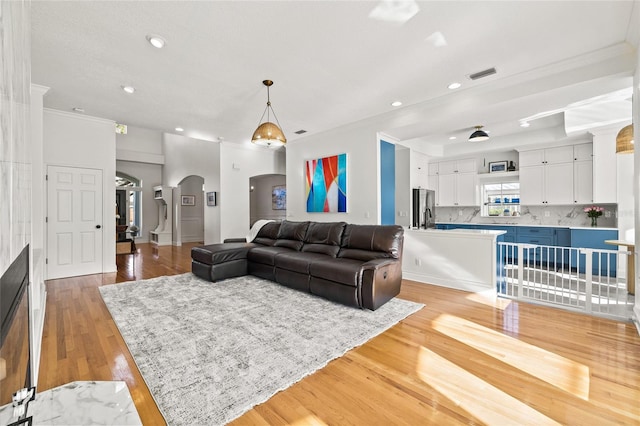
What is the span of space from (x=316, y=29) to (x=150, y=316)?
3.38 meters

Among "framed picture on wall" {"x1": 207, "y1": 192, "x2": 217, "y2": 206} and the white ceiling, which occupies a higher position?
the white ceiling

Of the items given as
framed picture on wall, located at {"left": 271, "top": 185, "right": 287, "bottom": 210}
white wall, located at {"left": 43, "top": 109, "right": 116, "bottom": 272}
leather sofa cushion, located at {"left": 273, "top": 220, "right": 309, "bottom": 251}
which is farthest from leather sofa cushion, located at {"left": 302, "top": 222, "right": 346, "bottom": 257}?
framed picture on wall, located at {"left": 271, "top": 185, "right": 287, "bottom": 210}

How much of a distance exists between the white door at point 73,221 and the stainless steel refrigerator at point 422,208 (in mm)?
6248

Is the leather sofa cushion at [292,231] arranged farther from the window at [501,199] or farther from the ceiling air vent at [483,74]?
the window at [501,199]

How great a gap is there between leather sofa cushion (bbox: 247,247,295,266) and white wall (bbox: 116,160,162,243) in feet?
25.3

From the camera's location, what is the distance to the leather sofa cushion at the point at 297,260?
12.5 ft

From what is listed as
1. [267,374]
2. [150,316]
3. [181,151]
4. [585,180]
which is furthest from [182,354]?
[181,151]

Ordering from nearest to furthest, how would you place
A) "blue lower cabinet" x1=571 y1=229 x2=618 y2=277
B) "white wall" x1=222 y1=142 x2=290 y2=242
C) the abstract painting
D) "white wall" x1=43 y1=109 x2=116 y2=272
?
1. "white wall" x1=43 y1=109 x2=116 y2=272
2. "blue lower cabinet" x1=571 y1=229 x2=618 y2=277
3. the abstract painting
4. "white wall" x1=222 y1=142 x2=290 y2=242

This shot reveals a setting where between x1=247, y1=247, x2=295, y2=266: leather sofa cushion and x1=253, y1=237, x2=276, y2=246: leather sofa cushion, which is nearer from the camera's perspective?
x1=247, y1=247, x2=295, y2=266: leather sofa cushion

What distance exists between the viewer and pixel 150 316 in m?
3.07

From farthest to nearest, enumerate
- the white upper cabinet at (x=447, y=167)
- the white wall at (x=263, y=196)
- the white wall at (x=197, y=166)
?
1. the white wall at (x=263, y=196)
2. the white wall at (x=197, y=166)
3. the white upper cabinet at (x=447, y=167)

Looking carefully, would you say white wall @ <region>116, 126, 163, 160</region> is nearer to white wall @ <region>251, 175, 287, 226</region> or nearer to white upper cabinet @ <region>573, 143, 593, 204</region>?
white wall @ <region>251, 175, 287, 226</region>

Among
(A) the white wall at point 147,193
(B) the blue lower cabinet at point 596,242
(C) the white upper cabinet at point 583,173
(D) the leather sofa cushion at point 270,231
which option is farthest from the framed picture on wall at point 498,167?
(A) the white wall at point 147,193

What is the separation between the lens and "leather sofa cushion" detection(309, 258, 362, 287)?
10.7ft
